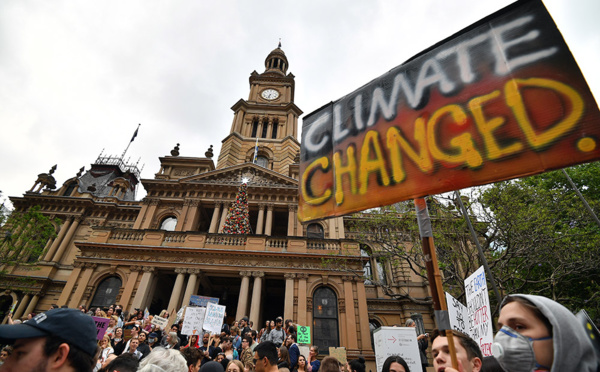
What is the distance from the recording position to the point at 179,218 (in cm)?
2391

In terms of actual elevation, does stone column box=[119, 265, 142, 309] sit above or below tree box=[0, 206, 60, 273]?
below

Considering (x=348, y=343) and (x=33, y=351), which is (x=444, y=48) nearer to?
(x=33, y=351)

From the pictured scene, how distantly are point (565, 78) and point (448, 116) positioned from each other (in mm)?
874

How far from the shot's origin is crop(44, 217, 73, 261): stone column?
26719 millimetres

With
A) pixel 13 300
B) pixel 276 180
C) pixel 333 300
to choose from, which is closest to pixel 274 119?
pixel 276 180

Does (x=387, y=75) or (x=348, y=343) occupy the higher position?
(x=387, y=75)

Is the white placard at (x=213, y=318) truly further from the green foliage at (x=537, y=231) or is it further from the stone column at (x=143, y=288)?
the green foliage at (x=537, y=231)

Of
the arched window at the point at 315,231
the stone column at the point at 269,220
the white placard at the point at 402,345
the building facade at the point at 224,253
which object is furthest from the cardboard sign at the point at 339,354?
the arched window at the point at 315,231

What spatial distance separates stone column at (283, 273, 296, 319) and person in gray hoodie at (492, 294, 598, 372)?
16.2 meters

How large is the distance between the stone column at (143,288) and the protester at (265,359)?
1614cm

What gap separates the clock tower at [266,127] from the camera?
32156mm

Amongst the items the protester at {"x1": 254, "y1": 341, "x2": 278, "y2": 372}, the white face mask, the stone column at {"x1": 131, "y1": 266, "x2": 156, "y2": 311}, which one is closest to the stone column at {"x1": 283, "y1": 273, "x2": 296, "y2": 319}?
the stone column at {"x1": 131, "y1": 266, "x2": 156, "y2": 311}

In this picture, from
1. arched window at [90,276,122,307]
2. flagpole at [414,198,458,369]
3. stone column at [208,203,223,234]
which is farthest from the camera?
stone column at [208,203,223,234]

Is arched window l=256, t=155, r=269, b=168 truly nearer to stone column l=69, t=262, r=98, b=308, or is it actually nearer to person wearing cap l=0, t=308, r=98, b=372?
stone column l=69, t=262, r=98, b=308
